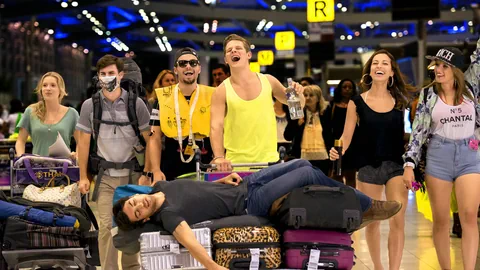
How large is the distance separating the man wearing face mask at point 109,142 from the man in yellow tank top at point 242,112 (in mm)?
830

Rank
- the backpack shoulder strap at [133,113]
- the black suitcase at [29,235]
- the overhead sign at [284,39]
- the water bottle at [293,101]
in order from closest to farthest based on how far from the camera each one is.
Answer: the black suitcase at [29,235] < the water bottle at [293,101] < the backpack shoulder strap at [133,113] < the overhead sign at [284,39]

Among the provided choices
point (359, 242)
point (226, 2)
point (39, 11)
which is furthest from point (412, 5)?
point (226, 2)

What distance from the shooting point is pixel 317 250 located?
4.93 metres

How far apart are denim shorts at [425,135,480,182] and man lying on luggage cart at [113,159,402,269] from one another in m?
1.31

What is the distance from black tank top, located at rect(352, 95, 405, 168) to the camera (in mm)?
6645

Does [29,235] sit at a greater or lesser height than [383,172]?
lesser

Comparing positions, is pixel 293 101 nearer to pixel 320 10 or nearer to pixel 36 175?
pixel 36 175

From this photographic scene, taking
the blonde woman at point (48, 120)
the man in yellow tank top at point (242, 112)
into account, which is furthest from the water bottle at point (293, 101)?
the blonde woman at point (48, 120)

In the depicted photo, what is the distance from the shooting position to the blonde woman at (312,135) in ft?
35.0

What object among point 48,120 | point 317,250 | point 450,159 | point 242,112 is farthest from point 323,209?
point 48,120

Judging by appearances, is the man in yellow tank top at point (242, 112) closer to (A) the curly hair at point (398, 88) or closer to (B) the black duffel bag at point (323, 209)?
(A) the curly hair at point (398, 88)

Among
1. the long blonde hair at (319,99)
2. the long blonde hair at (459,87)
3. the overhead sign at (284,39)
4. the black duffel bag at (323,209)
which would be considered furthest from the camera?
the overhead sign at (284,39)

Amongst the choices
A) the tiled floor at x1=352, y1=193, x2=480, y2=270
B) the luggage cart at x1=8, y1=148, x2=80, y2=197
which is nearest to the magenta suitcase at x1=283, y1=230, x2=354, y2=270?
the luggage cart at x1=8, y1=148, x2=80, y2=197

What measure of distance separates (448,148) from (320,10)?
15035 mm
